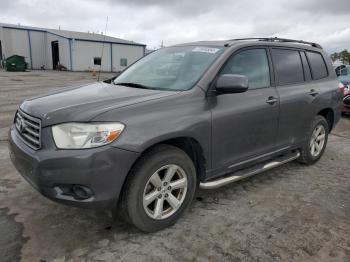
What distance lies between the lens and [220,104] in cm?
344

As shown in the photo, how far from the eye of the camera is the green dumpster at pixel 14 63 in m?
30.4

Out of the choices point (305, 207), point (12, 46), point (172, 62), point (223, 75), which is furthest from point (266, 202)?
point (12, 46)

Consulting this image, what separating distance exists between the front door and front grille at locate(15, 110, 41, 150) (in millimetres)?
1597

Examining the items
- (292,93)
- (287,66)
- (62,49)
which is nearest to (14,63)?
(62,49)

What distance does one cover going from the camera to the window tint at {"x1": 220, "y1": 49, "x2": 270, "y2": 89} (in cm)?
372

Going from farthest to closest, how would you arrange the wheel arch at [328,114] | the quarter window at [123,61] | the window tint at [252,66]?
the quarter window at [123,61] → the wheel arch at [328,114] → the window tint at [252,66]

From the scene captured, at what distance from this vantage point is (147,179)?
2.93 m

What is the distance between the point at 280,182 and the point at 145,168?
233cm

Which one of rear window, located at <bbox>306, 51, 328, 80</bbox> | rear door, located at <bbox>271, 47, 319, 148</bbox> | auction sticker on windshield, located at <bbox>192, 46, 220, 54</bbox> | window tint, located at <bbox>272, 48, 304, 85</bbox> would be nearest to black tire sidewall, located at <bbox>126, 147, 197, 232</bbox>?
auction sticker on windshield, located at <bbox>192, 46, 220, 54</bbox>

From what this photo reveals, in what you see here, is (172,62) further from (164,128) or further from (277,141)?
(277,141)

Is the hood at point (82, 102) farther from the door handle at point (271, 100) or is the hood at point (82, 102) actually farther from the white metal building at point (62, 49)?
the white metal building at point (62, 49)

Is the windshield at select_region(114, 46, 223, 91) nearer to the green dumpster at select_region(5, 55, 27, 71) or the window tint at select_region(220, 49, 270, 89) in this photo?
the window tint at select_region(220, 49, 270, 89)

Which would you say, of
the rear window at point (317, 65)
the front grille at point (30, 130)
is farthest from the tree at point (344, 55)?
the front grille at point (30, 130)

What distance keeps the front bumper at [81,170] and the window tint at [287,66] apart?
7.90 feet
